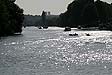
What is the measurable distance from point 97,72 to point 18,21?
123 meters

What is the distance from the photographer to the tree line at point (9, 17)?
5985 inches

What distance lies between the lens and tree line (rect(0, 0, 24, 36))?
152 metres

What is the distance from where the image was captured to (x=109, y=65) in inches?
2415

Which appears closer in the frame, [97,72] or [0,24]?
[97,72]

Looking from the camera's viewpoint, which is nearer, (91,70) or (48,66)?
(91,70)

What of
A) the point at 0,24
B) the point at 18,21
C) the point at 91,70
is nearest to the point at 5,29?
the point at 0,24

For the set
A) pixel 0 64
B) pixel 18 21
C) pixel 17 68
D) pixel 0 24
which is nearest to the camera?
pixel 17 68

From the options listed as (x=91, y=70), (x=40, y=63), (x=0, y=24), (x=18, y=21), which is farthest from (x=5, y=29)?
(x=91, y=70)

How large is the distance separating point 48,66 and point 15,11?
118 meters

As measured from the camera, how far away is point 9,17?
6619 inches

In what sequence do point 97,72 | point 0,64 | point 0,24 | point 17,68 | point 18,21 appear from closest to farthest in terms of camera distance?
1. point 97,72
2. point 17,68
3. point 0,64
4. point 0,24
5. point 18,21

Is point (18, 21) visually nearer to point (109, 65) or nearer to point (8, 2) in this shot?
point (8, 2)

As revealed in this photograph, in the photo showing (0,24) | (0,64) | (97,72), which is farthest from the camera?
(0,24)

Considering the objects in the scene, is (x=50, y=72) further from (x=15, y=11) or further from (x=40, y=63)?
(x=15, y=11)
